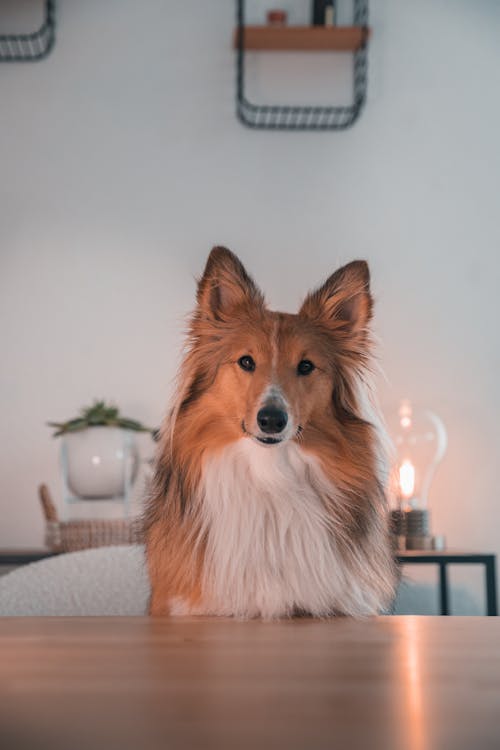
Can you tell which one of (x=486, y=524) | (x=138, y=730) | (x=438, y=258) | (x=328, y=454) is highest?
(x=438, y=258)

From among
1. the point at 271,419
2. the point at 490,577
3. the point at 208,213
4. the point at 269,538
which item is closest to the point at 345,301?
the point at 271,419

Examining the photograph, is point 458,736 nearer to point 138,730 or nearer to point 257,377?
point 138,730

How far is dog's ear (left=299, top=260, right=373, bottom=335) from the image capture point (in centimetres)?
156

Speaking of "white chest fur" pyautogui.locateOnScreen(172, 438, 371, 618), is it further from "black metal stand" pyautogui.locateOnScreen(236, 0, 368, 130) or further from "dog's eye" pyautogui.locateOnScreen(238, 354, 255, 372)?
"black metal stand" pyautogui.locateOnScreen(236, 0, 368, 130)

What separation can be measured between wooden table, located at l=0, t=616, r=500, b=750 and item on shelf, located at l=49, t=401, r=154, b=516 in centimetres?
290

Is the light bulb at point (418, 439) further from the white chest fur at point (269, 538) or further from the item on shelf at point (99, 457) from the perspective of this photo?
the white chest fur at point (269, 538)

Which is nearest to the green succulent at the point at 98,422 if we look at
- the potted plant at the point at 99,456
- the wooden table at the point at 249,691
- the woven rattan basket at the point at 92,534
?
the potted plant at the point at 99,456

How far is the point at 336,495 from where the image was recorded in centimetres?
140

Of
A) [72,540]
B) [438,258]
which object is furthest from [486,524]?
[72,540]

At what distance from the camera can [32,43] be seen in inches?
149

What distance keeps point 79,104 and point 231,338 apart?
2.62 metres

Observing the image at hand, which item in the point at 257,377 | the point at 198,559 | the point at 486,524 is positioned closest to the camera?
the point at 198,559

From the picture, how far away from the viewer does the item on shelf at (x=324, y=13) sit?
3654mm

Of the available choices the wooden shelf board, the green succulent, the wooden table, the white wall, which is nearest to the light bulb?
the white wall
